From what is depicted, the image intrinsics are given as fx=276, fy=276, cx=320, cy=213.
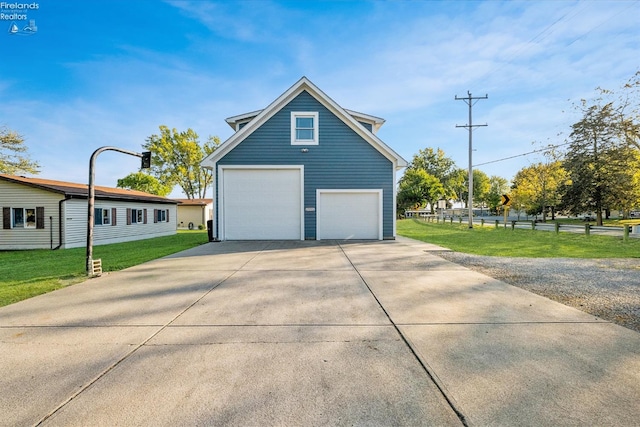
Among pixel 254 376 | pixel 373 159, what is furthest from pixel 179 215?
pixel 254 376

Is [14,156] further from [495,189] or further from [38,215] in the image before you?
[495,189]

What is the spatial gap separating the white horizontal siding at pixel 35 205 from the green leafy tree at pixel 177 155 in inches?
993

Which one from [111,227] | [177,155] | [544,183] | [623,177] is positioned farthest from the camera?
[177,155]

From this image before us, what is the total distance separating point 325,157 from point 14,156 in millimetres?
30183

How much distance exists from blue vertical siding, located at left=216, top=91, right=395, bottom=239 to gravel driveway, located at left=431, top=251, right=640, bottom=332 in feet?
17.8

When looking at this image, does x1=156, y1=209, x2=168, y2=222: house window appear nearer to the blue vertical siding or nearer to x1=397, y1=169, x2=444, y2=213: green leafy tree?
the blue vertical siding

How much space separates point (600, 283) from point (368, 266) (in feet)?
15.0

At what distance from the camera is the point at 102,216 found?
50.3 feet

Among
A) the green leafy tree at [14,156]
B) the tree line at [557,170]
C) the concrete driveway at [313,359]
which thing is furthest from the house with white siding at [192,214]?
the concrete driveway at [313,359]

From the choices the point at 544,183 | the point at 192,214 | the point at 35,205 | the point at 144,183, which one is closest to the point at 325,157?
the point at 35,205

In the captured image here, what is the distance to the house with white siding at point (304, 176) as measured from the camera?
12.7m

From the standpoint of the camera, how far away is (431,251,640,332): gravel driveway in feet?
13.3

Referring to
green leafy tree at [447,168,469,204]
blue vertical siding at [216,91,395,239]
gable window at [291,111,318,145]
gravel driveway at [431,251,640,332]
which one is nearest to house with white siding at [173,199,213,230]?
blue vertical siding at [216,91,395,239]

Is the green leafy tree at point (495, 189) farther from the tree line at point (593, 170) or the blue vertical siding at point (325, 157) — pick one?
the blue vertical siding at point (325, 157)
